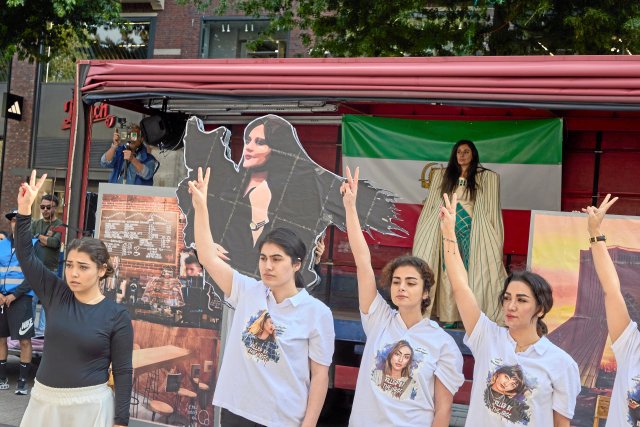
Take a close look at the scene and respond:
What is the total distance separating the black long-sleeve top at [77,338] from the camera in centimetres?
351

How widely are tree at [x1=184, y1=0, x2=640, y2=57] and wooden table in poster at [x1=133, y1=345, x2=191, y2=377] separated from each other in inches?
220

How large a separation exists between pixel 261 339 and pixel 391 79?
7.30ft

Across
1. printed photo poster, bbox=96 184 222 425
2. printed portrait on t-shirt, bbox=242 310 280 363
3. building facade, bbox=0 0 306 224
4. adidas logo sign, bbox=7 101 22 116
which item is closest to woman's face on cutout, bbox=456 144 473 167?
printed photo poster, bbox=96 184 222 425

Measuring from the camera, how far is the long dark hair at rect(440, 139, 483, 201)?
6.00 metres

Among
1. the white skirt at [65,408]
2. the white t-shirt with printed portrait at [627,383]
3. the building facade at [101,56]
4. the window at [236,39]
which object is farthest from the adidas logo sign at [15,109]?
the white t-shirt with printed portrait at [627,383]

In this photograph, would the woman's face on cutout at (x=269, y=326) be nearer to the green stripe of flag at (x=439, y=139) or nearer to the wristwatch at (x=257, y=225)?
the wristwatch at (x=257, y=225)

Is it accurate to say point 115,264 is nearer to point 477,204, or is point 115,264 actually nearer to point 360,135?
point 360,135

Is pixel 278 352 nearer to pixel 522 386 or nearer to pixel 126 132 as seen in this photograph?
pixel 522 386

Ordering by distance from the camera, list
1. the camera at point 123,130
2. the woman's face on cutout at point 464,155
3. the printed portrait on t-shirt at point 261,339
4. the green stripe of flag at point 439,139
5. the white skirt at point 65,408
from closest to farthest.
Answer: the white skirt at point 65,408 → the printed portrait on t-shirt at point 261,339 → the woman's face on cutout at point 464,155 → the green stripe of flag at point 439,139 → the camera at point 123,130

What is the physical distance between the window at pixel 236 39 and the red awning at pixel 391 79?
9.41 m

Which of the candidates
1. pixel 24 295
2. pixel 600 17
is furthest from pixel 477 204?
pixel 24 295

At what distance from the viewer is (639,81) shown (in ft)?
15.2

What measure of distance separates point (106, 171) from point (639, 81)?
37.5 feet

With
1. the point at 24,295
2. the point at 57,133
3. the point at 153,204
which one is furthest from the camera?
the point at 57,133
